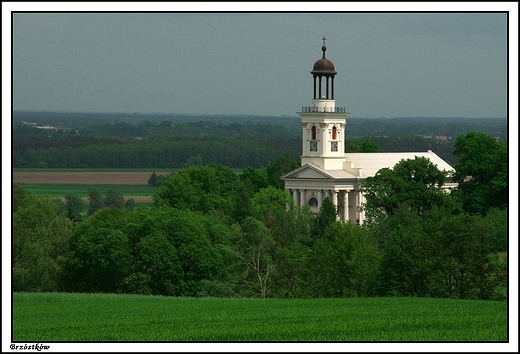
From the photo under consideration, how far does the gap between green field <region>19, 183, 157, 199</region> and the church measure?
16.5 metres

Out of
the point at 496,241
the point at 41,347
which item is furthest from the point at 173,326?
the point at 496,241

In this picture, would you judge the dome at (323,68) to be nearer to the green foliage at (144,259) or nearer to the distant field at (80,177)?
the distant field at (80,177)

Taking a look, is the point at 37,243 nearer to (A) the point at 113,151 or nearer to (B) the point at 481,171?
(B) the point at 481,171

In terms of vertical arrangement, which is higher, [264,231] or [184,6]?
[184,6]

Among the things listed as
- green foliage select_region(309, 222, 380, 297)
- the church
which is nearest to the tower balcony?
the church

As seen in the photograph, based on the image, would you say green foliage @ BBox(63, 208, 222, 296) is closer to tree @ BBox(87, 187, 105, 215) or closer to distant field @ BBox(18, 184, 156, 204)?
distant field @ BBox(18, 184, 156, 204)

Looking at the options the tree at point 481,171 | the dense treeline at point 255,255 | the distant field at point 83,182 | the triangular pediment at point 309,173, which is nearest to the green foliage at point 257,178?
the distant field at point 83,182

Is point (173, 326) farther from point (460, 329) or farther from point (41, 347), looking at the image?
point (41, 347)

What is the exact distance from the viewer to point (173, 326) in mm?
36250

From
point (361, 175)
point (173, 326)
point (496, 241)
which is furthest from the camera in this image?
point (361, 175)

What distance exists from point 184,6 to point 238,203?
76.4 m

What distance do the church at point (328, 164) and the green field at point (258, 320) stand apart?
74418mm

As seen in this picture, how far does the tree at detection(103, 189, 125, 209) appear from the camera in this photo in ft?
401

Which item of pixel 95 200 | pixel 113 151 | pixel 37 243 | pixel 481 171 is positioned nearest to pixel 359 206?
pixel 481 171
